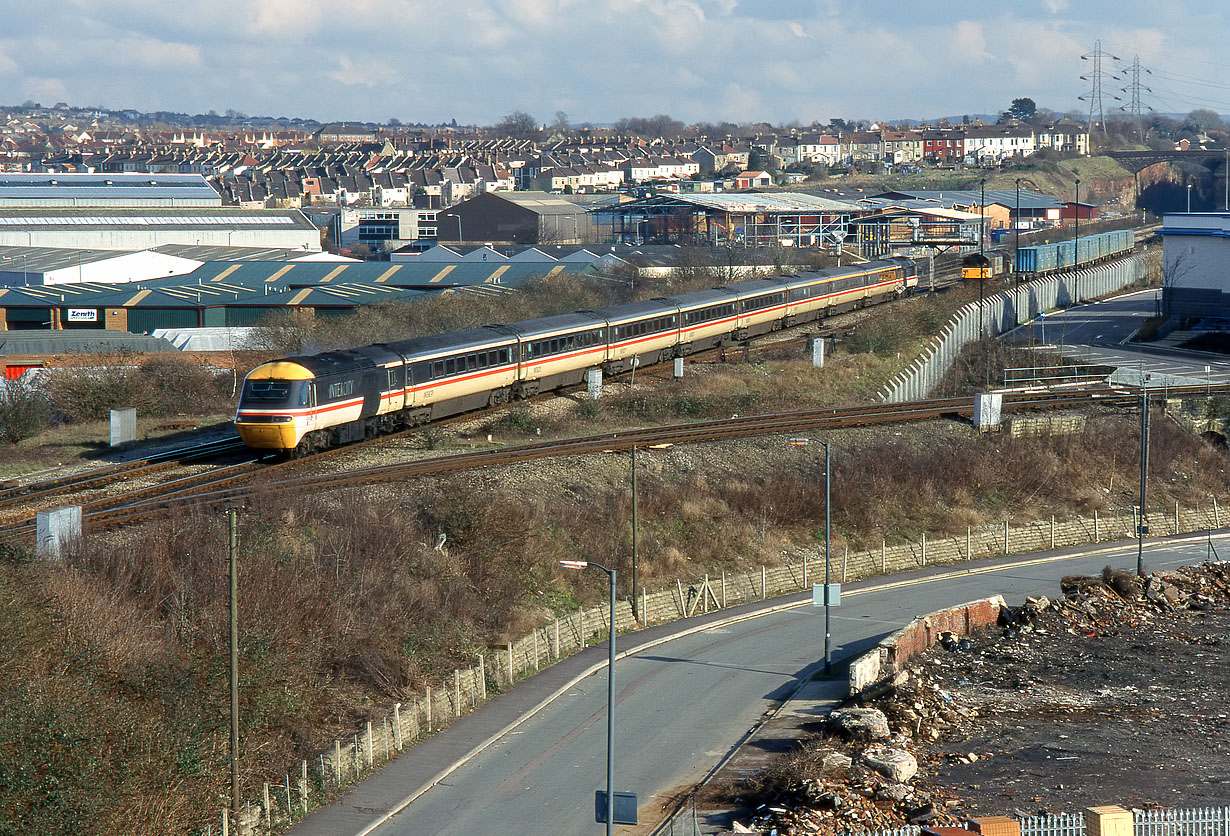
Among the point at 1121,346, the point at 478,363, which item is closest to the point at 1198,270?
the point at 1121,346

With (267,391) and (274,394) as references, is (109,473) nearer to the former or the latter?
(267,391)

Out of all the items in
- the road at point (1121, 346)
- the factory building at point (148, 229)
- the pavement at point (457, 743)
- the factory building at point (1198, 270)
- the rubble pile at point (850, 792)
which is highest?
the factory building at point (148, 229)

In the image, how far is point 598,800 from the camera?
823 inches

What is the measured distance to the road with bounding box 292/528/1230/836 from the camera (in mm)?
22750

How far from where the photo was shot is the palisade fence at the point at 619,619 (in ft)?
75.0

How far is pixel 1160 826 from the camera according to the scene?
20500 millimetres

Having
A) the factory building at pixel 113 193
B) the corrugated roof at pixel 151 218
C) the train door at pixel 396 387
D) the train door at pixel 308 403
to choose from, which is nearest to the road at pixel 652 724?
the train door at pixel 308 403

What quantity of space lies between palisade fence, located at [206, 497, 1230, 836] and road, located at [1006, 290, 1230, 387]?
10.1m

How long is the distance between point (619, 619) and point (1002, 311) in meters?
47.3

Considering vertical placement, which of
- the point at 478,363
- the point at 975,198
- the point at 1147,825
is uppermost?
the point at 975,198

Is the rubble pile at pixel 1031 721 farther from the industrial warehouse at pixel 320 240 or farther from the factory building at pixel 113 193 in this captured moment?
the factory building at pixel 113 193

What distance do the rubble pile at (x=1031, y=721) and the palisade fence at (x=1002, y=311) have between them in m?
21.8

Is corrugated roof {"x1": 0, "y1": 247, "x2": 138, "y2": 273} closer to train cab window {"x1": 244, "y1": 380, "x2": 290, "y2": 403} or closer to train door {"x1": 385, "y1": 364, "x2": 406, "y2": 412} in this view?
train door {"x1": 385, "y1": 364, "x2": 406, "y2": 412}

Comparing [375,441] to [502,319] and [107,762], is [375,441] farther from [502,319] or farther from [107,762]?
[502,319]
